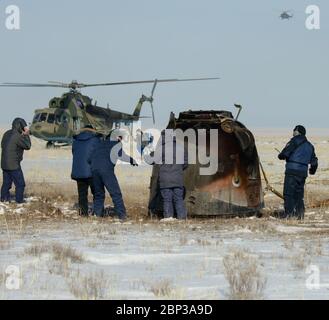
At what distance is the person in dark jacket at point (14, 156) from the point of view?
50.4 feet

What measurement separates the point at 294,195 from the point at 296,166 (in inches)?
20.1

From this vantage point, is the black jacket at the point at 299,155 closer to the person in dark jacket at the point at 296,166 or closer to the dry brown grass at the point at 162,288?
the person in dark jacket at the point at 296,166

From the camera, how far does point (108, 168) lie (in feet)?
44.4

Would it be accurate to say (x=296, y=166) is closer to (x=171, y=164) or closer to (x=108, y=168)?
(x=171, y=164)

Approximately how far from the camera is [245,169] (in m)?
13.9

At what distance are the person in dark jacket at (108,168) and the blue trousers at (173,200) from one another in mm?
711

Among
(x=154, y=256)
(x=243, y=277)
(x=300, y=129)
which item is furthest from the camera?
(x=300, y=129)

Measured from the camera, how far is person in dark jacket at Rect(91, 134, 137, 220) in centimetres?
1351

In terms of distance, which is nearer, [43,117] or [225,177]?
[225,177]

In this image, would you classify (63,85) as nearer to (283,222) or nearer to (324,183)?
(324,183)

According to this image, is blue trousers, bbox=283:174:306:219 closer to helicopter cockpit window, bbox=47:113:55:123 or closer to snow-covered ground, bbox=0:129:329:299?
snow-covered ground, bbox=0:129:329:299
